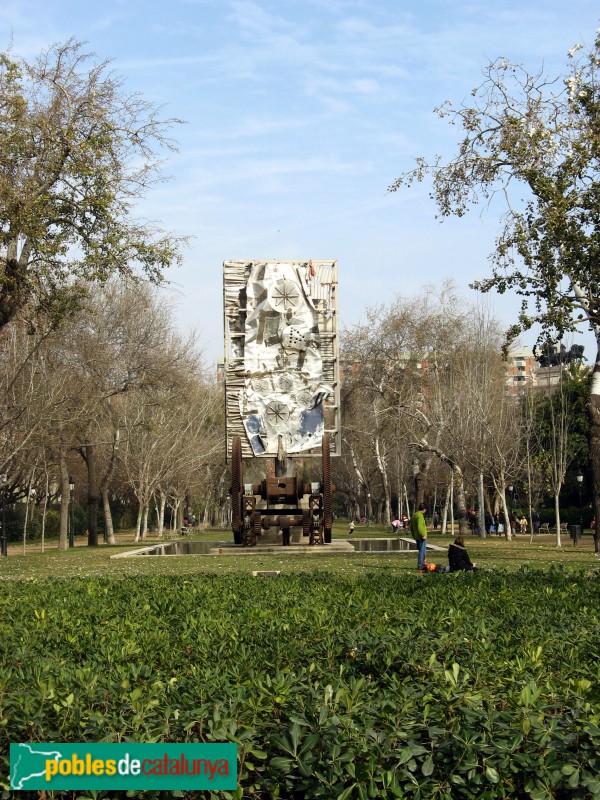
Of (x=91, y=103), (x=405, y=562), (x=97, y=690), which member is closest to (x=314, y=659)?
(x=97, y=690)

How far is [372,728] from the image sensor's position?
5.93 m

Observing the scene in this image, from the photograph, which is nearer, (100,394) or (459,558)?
(459,558)

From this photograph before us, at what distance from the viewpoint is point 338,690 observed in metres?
6.26

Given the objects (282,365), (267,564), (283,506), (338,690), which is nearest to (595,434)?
(282,365)

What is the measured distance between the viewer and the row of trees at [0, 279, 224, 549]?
34344mm

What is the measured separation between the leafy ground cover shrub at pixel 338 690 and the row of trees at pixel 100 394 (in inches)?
778

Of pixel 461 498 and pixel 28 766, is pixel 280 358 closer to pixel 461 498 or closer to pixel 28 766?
pixel 28 766

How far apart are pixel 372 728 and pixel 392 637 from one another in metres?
2.36

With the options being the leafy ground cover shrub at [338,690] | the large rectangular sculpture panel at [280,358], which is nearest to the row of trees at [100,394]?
the large rectangular sculpture panel at [280,358]

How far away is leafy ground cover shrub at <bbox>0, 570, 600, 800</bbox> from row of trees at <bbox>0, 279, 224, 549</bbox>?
19752 millimetres

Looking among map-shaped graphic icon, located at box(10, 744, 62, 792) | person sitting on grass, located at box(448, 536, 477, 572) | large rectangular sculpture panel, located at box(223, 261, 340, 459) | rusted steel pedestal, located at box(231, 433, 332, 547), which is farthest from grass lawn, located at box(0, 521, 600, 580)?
map-shaped graphic icon, located at box(10, 744, 62, 792)

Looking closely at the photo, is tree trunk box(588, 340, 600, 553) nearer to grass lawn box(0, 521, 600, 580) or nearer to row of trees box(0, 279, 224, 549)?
grass lawn box(0, 521, 600, 580)

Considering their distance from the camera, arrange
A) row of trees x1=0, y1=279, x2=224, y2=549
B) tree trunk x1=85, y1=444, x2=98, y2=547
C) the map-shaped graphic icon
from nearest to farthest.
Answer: the map-shaped graphic icon < row of trees x1=0, y1=279, x2=224, y2=549 < tree trunk x1=85, y1=444, x2=98, y2=547

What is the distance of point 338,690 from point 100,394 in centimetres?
3656
